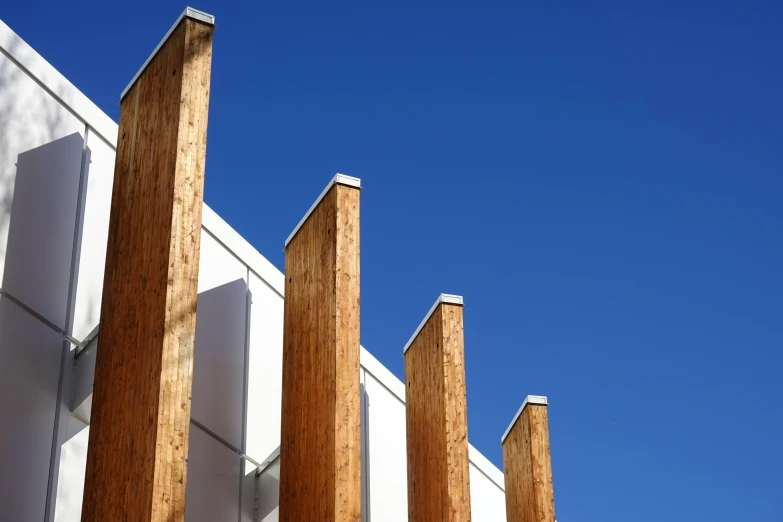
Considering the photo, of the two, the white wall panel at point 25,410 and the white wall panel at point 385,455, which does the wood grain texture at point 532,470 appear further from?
the white wall panel at point 25,410

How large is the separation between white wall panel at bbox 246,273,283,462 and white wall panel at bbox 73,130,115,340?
5.90ft

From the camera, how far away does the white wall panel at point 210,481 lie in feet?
26.6

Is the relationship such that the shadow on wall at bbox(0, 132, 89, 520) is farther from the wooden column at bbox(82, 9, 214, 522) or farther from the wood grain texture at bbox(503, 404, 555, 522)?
the wood grain texture at bbox(503, 404, 555, 522)

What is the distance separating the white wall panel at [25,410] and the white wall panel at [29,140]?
315mm

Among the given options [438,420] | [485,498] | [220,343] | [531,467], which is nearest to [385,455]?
[485,498]

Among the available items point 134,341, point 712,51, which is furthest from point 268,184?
point 134,341

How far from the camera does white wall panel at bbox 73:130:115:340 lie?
753cm

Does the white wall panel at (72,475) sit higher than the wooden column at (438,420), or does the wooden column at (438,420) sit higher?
the wooden column at (438,420)

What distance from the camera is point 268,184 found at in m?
47.1

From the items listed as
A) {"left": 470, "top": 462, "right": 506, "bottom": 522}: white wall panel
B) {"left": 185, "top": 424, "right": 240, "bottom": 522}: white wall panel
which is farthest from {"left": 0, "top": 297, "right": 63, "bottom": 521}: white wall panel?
{"left": 470, "top": 462, "right": 506, "bottom": 522}: white wall panel

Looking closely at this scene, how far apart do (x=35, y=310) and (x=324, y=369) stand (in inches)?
75.4

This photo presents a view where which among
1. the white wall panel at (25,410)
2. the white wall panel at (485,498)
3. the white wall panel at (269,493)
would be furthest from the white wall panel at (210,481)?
the white wall panel at (485,498)

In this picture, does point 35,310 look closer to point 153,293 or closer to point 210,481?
point 153,293

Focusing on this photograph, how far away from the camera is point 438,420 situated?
8.31 meters
